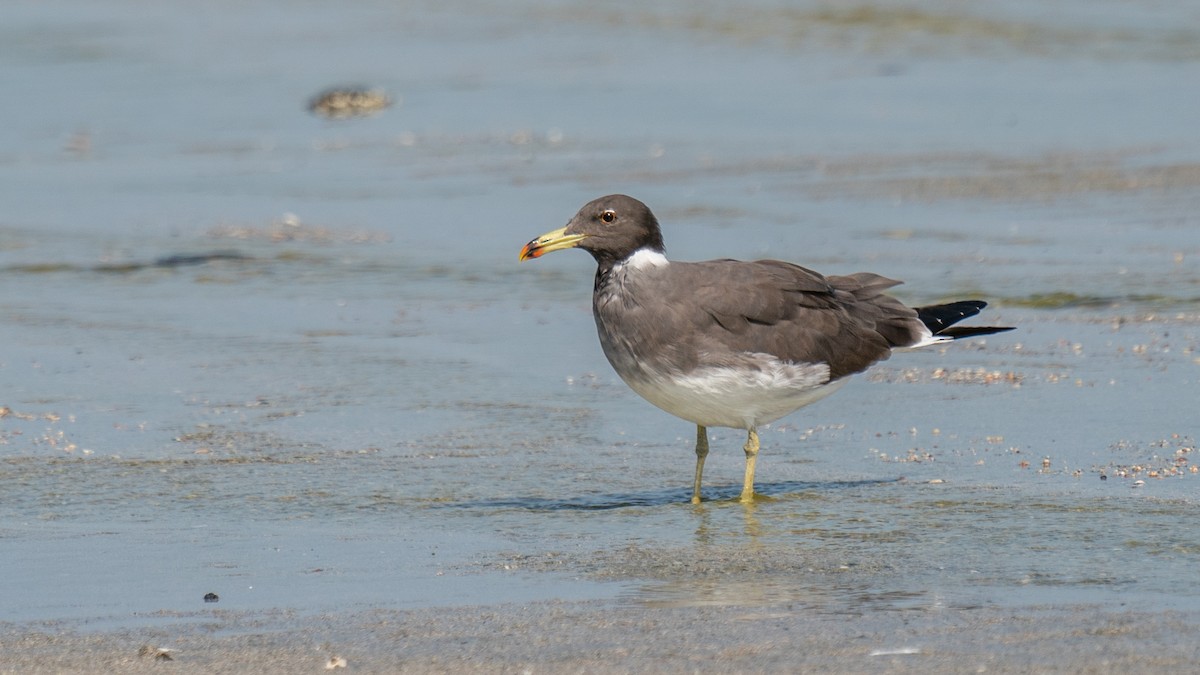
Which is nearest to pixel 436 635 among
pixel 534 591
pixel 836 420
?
pixel 534 591

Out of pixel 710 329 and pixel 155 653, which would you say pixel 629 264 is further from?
pixel 155 653

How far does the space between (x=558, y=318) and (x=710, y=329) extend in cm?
310

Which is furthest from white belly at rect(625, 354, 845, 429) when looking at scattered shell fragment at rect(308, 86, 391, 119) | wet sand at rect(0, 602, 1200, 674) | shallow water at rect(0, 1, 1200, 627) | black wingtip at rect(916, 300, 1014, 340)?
scattered shell fragment at rect(308, 86, 391, 119)

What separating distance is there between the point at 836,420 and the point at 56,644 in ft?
12.4

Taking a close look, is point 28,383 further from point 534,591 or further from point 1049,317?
point 1049,317

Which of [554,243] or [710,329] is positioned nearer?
[710,329]

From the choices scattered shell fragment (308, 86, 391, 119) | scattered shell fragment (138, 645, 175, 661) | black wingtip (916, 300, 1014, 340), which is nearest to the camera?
scattered shell fragment (138, 645, 175, 661)

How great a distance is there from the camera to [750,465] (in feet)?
21.7

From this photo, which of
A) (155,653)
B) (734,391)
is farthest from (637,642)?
(734,391)

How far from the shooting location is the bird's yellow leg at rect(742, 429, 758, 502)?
21.4ft

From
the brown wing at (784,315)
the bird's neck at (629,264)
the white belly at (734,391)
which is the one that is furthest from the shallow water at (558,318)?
the bird's neck at (629,264)

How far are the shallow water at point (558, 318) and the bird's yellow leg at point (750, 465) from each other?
135 millimetres

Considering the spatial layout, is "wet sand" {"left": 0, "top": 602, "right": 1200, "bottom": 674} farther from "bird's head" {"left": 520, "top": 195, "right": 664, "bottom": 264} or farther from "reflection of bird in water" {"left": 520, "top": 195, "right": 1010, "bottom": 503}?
"bird's head" {"left": 520, "top": 195, "right": 664, "bottom": 264}

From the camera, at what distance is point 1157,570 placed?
526cm
